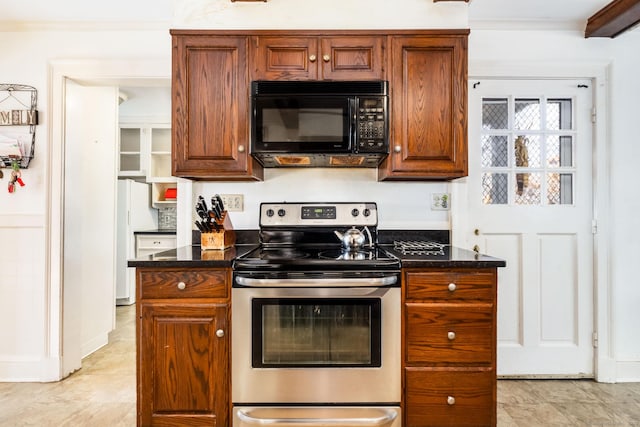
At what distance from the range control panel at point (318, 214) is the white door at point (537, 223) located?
29.3 inches

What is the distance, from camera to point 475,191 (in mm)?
2559

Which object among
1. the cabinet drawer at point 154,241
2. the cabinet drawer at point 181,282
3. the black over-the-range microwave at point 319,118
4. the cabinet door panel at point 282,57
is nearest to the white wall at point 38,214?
the cabinet door panel at point 282,57

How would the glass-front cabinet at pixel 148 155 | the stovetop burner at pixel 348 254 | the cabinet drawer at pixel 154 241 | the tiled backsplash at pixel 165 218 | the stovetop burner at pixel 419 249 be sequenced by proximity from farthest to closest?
the tiled backsplash at pixel 165 218 → the glass-front cabinet at pixel 148 155 → the cabinet drawer at pixel 154 241 → the stovetop burner at pixel 419 249 → the stovetop burner at pixel 348 254

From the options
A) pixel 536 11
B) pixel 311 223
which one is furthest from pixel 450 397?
pixel 536 11

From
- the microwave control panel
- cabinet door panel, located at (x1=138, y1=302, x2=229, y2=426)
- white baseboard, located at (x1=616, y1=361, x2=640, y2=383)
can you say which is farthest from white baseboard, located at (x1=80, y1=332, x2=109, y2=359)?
white baseboard, located at (x1=616, y1=361, x2=640, y2=383)

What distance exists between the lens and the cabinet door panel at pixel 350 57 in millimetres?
2059

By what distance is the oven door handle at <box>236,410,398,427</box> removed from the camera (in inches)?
67.1

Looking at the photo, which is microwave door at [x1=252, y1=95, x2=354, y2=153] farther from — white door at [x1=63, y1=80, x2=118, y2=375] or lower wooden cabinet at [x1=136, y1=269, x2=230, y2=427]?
white door at [x1=63, y1=80, x2=118, y2=375]

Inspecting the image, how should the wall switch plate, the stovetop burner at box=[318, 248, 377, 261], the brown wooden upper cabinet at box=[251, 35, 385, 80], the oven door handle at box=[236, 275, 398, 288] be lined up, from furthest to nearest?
the wall switch plate → the brown wooden upper cabinet at box=[251, 35, 385, 80] → the stovetop burner at box=[318, 248, 377, 261] → the oven door handle at box=[236, 275, 398, 288]

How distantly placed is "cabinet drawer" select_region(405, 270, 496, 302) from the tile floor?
84cm

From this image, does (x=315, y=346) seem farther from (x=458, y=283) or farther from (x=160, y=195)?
(x=160, y=195)

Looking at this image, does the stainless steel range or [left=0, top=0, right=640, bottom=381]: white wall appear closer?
the stainless steel range

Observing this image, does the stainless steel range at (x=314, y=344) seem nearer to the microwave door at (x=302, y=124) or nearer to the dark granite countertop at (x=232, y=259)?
the dark granite countertop at (x=232, y=259)

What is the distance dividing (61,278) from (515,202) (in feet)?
10.1
